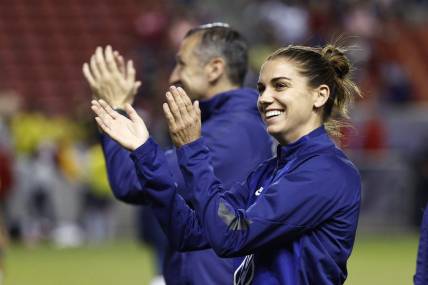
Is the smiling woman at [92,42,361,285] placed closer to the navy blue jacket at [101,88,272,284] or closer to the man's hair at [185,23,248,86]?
the navy blue jacket at [101,88,272,284]

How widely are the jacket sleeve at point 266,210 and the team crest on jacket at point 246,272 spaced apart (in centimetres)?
18

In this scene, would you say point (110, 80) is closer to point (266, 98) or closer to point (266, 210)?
point (266, 98)

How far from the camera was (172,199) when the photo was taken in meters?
4.50

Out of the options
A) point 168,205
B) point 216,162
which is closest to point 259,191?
point 168,205

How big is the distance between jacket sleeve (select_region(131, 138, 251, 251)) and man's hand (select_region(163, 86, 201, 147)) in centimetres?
20

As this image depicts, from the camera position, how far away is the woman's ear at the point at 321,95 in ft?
14.1

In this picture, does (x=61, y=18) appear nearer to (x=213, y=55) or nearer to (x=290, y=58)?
(x=213, y=55)

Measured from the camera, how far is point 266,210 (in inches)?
160

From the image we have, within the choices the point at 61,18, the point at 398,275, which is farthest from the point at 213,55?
the point at 61,18

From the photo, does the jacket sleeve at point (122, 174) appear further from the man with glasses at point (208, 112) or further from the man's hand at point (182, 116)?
the man's hand at point (182, 116)

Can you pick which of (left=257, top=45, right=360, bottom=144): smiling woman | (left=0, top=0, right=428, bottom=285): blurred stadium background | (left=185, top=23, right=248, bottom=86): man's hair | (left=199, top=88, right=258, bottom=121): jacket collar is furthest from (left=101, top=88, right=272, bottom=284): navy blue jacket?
(left=0, top=0, right=428, bottom=285): blurred stadium background

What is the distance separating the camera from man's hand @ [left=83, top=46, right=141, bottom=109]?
556 cm

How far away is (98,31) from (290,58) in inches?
710

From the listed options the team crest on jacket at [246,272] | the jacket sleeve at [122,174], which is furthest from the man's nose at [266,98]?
the jacket sleeve at [122,174]
